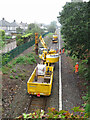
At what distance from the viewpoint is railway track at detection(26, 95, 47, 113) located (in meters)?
8.56

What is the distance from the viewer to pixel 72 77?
13938 mm

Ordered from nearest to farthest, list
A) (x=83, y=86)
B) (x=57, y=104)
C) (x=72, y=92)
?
1. (x=57, y=104)
2. (x=72, y=92)
3. (x=83, y=86)

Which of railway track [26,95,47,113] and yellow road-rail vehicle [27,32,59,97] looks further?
yellow road-rail vehicle [27,32,59,97]

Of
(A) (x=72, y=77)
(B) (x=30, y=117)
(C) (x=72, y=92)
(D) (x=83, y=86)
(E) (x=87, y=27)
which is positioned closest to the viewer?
(B) (x=30, y=117)

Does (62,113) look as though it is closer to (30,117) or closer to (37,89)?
(30,117)

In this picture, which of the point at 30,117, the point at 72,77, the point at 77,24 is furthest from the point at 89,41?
the point at 30,117

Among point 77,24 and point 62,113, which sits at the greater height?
point 77,24

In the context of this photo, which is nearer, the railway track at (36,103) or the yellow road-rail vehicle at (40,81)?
the railway track at (36,103)

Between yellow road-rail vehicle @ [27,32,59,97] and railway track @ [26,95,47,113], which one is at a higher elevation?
yellow road-rail vehicle @ [27,32,59,97]

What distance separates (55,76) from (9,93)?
5.93 metres

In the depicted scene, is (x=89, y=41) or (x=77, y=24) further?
(x=77, y=24)

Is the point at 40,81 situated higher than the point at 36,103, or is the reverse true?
the point at 40,81

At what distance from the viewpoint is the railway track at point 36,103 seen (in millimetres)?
8565

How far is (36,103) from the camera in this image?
9.19 metres
